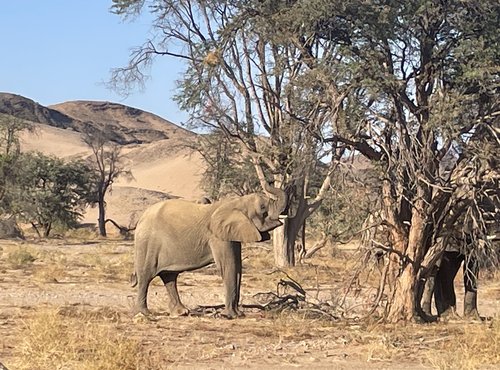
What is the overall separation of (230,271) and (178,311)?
3.23 feet

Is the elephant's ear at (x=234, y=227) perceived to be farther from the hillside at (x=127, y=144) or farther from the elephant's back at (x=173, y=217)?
the hillside at (x=127, y=144)

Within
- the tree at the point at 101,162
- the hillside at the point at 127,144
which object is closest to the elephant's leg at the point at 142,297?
the tree at the point at 101,162

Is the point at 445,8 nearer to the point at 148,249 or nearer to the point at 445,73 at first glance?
the point at 445,73

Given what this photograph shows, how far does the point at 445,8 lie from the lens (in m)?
11.4

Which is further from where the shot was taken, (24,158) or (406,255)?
(24,158)

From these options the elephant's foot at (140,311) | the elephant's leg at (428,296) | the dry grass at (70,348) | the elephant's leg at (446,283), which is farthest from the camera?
the elephant's leg at (446,283)

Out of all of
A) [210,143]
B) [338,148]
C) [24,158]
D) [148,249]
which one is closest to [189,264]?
[148,249]

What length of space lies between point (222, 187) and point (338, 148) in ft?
64.1

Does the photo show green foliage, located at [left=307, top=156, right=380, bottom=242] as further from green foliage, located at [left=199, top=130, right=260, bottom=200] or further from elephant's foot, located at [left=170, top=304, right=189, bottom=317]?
green foliage, located at [left=199, top=130, right=260, bottom=200]

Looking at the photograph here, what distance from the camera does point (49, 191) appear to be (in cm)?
4850

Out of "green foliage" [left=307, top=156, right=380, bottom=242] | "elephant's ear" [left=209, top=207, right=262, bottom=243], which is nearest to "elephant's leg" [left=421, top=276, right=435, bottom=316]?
"green foliage" [left=307, top=156, right=380, bottom=242]

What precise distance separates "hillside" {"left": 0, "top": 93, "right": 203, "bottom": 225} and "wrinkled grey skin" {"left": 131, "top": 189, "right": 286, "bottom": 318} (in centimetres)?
5551

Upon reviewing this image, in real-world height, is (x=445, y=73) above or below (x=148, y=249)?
above

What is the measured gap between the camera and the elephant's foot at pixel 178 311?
43.3 feet
